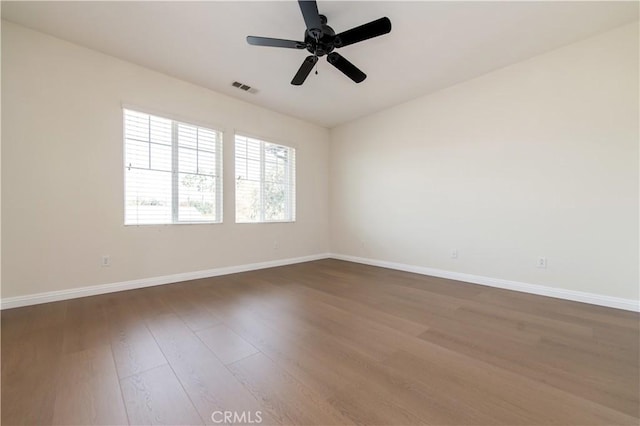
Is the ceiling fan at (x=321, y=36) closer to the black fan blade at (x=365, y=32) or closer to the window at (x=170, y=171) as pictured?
the black fan blade at (x=365, y=32)

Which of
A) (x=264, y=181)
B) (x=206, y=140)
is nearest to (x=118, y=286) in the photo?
(x=206, y=140)

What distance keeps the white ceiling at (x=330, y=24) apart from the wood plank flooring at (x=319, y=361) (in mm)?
2862

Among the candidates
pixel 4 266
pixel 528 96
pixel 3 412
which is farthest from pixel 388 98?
pixel 4 266

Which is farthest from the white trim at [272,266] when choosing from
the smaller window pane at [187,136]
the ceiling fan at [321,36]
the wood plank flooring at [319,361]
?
the ceiling fan at [321,36]

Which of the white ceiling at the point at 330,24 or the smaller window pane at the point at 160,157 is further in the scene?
the smaller window pane at the point at 160,157

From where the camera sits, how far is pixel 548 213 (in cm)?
299

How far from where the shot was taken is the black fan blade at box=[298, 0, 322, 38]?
1869 mm

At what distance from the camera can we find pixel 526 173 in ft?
10.3

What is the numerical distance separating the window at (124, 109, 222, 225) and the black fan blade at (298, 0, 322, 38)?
2.39 meters

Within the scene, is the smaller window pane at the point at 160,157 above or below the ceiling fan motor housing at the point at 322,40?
below

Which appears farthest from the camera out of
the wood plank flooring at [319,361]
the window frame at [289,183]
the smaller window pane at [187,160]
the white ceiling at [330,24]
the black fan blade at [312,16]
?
the window frame at [289,183]

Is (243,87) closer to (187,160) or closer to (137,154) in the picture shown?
(187,160)

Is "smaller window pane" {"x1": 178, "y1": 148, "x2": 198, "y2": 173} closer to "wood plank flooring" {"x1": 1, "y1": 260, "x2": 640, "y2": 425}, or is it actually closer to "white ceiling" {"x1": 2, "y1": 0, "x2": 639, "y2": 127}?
"white ceiling" {"x1": 2, "y1": 0, "x2": 639, "y2": 127}

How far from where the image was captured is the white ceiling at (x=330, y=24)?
233 cm
